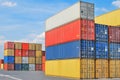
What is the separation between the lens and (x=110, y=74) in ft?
116

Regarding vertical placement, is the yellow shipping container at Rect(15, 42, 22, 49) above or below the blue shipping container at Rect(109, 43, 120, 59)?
above

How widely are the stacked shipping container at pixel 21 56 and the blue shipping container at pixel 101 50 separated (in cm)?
4072

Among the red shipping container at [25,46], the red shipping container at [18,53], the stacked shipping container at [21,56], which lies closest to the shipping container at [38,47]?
the stacked shipping container at [21,56]

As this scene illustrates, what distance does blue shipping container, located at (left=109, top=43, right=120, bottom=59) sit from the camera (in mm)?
36000

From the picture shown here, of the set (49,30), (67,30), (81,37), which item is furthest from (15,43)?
(81,37)

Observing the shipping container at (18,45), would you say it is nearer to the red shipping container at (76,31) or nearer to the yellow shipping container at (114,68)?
the red shipping container at (76,31)

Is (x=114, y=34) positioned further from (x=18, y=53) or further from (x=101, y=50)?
(x=18, y=53)

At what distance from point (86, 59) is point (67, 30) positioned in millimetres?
6346

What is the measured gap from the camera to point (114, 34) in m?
36.5

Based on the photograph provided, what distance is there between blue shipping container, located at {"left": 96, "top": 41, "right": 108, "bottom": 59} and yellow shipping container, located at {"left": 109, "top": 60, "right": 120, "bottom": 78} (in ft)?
5.32

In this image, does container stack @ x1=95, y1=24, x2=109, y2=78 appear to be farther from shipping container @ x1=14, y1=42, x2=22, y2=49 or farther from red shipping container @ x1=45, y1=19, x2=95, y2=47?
shipping container @ x1=14, y1=42, x2=22, y2=49

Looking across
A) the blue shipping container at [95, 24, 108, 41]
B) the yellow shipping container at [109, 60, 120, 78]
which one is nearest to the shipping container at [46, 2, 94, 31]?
the blue shipping container at [95, 24, 108, 41]

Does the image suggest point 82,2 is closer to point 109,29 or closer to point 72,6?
point 72,6

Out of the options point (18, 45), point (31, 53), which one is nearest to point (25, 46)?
point (18, 45)
